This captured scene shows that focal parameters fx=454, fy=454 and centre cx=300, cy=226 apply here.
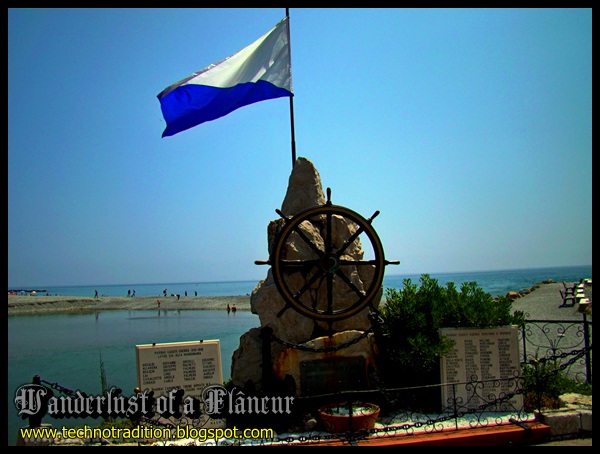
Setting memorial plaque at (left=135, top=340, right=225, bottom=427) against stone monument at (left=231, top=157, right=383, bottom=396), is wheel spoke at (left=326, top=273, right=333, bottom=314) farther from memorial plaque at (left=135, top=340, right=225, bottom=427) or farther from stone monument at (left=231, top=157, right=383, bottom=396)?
memorial plaque at (left=135, top=340, right=225, bottom=427)

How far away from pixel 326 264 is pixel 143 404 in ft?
9.63

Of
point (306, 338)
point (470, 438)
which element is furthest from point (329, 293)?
point (470, 438)

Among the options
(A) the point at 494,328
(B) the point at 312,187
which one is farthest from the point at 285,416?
(B) the point at 312,187

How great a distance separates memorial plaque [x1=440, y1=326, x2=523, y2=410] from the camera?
5.94 meters

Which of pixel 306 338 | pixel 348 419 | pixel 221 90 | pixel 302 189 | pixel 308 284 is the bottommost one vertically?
pixel 348 419

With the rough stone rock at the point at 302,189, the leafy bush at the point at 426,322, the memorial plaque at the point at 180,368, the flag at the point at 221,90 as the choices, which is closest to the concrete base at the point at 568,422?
the leafy bush at the point at 426,322

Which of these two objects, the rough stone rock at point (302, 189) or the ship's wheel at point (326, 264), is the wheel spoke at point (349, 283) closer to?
the ship's wheel at point (326, 264)

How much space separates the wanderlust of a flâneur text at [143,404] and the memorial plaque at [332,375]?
0.42 metres

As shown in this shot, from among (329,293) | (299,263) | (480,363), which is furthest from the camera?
(299,263)

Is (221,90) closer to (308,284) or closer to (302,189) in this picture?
(302,189)

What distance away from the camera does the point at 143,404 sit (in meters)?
5.49

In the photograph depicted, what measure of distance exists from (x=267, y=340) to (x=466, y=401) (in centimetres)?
276

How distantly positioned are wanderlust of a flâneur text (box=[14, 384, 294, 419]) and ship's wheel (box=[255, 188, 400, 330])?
1234 mm
